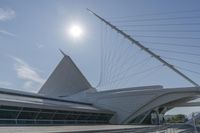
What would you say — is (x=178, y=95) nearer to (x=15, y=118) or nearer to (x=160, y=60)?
(x=160, y=60)

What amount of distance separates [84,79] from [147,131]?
54.3 metres

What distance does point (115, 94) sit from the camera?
61.0 m

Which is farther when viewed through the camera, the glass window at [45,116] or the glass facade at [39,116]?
the glass window at [45,116]

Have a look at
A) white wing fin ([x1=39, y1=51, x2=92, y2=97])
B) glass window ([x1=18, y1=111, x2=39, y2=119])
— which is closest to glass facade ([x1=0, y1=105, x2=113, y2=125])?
glass window ([x1=18, y1=111, x2=39, y2=119])

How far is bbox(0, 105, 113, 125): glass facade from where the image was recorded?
34.3 meters

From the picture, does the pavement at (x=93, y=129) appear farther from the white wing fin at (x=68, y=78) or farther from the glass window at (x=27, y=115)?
the white wing fin at (x=68, y=78)

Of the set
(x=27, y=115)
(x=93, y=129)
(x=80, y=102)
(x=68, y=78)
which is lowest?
(x=93, y=129)

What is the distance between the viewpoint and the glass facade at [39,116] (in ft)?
112

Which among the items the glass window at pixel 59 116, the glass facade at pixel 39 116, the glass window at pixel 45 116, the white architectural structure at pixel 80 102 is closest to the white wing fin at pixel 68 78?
the white architectural structure at pixel 80 102

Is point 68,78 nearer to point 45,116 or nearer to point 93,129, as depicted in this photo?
point 45,116

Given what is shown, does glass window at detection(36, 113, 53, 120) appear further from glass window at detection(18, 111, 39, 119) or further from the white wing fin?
the white wing fin

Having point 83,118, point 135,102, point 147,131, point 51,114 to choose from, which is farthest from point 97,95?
point 147,131

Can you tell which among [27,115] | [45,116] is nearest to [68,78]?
[45,116]

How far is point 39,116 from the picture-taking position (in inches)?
1567
